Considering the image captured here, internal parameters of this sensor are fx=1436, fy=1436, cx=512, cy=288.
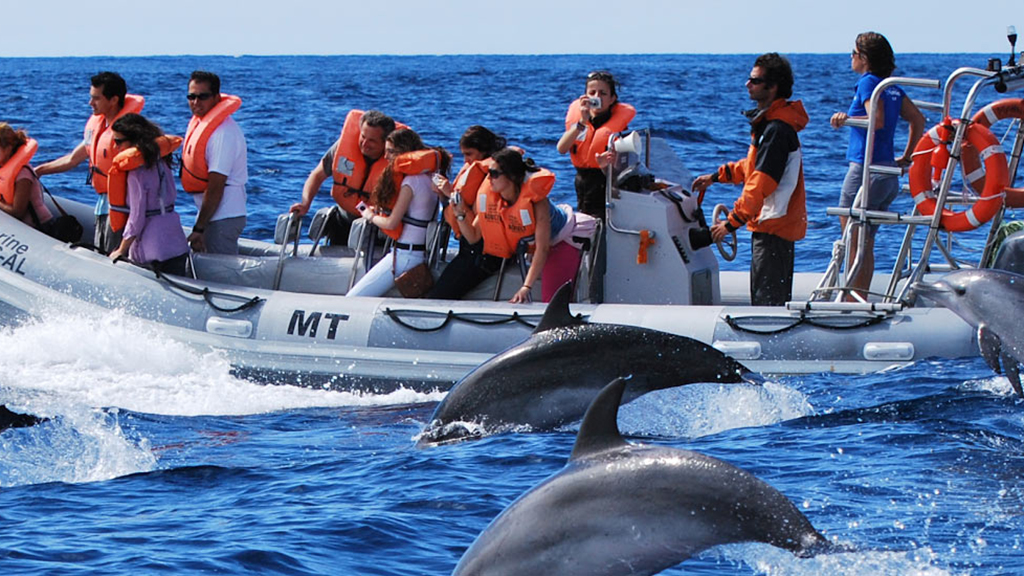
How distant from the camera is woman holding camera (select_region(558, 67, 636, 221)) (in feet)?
33.9

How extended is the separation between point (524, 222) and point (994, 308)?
330 cm

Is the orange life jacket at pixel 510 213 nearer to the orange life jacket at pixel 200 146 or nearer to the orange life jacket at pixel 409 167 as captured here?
the orange life jacket at pixel 409 167

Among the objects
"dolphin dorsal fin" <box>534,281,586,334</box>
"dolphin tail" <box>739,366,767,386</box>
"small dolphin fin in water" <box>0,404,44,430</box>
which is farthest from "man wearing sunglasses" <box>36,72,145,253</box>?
"dolphin tail" <box>739,366,767,386</box>

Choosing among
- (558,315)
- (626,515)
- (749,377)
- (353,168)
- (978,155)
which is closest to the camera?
(626,515)

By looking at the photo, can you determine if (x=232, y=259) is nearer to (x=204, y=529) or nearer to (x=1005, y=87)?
(x=204, y=529)

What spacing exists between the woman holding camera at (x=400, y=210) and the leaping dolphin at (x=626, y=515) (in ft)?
18.3

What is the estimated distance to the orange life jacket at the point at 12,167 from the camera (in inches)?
437

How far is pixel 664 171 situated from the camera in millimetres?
10555

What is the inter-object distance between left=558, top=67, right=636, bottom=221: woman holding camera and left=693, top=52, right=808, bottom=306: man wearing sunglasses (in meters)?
1.09

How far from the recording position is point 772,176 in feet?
30.8

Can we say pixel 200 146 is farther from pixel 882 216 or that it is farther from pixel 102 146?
pixel 882 216

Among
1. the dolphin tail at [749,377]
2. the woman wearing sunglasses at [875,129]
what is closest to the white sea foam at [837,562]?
the dolphin tail at [749,377]

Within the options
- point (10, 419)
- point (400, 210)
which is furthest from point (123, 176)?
point (10, 419)

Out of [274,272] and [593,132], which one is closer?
[593,132]
